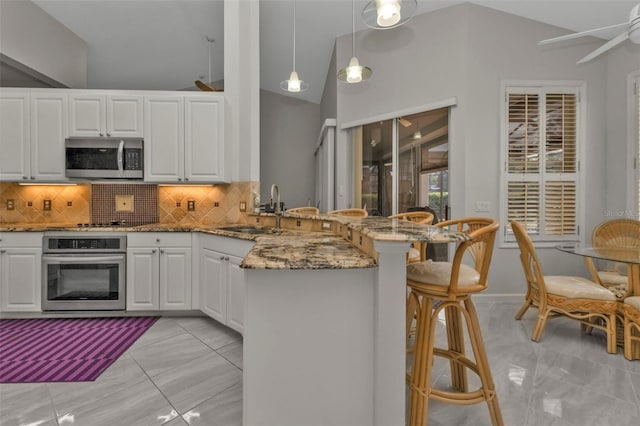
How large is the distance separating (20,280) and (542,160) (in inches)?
229

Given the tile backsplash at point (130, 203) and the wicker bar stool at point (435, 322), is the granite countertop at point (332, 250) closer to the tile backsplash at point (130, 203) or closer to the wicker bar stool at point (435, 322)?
the wicker bar stool at point (435, 322)

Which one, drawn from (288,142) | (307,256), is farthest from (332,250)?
(288,142)

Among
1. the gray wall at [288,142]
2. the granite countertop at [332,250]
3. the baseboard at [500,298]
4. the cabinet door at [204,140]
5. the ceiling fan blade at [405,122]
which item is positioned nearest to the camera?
the granite countertop at [332,250]

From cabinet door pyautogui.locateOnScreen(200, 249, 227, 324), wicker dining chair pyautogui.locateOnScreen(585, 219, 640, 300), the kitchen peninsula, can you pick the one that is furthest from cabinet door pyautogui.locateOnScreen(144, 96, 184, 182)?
wicker dining chair pyautogui.locateOnScreen(585, 219, 640, 300)

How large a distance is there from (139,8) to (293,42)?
6.84 feet

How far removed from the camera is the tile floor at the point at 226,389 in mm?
1702

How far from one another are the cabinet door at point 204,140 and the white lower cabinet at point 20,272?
159 cm

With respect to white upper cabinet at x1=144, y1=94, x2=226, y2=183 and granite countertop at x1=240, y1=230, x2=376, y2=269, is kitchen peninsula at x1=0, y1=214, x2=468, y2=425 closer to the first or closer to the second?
granite countertop at x1=240, y1=230, x2=376, y2=269

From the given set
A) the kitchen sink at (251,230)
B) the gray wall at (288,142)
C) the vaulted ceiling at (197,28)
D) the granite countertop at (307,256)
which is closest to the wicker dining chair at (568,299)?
the granite countertop at (307,256)

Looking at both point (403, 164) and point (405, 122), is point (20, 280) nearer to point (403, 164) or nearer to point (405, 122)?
point (403, 164)

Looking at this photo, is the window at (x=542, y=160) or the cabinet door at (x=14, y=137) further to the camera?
the window at (x=542, y=160)

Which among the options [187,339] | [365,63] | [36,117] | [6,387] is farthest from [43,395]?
[365,63]

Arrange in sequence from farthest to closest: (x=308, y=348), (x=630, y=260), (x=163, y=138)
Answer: (x=163, y=138)
(x=630, y=260)
(x=308, y=348)

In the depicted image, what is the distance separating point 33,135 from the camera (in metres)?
3.39
